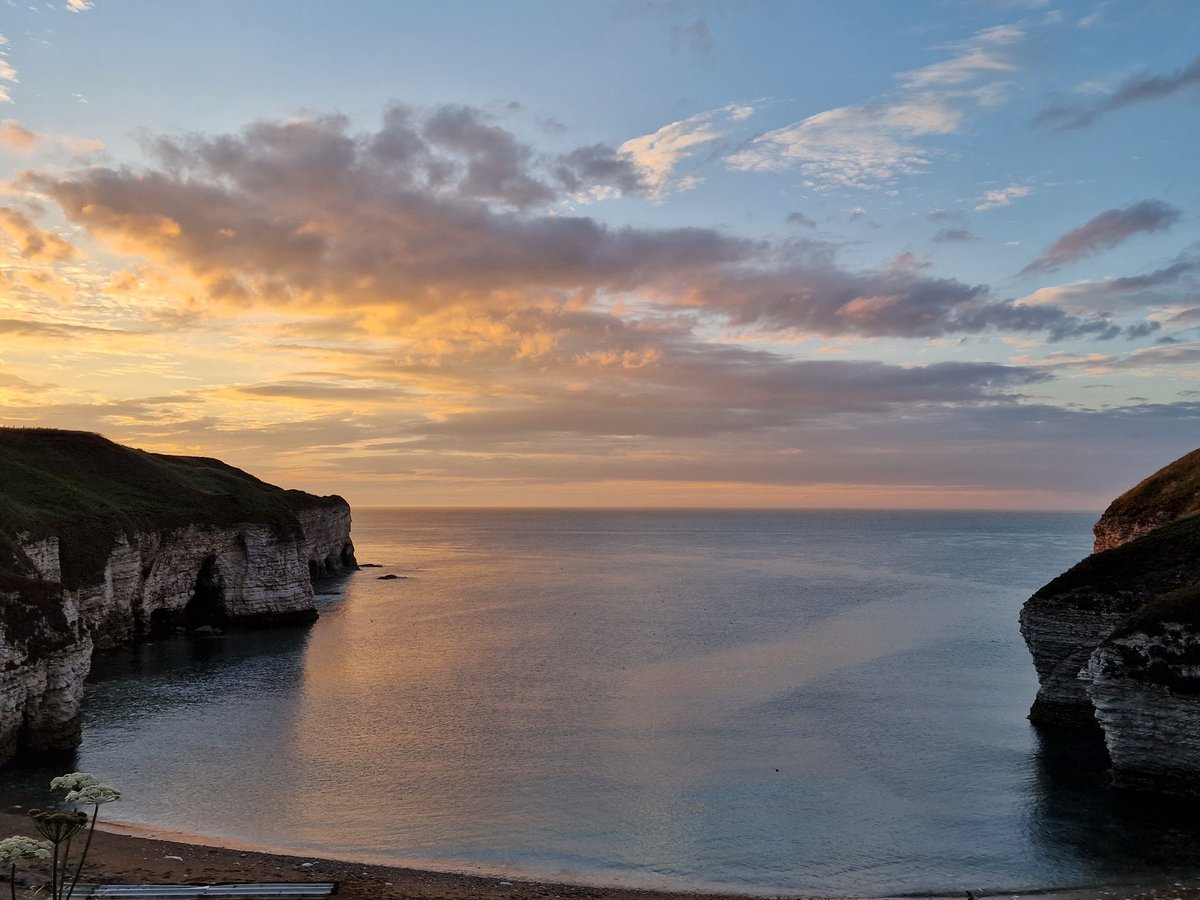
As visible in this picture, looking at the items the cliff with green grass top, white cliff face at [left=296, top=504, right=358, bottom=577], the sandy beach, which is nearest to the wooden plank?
the sandy beach

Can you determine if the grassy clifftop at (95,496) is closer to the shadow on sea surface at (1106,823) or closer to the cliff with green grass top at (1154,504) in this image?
the shadow on sea surface at (1106,823)

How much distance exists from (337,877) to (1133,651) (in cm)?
3144

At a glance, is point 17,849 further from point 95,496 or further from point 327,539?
point 327,539

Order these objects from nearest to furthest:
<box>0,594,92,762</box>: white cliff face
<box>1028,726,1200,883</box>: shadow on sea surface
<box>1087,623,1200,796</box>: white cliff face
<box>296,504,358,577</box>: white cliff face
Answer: <box>1028,726,1200,883</box>: shadow on sea surface → <box>1087,623,1200,796</box>: white cliff face → <box>0,594,92,762</box>: white cliff face → <box>296,504,358,577</box>: white cliff face

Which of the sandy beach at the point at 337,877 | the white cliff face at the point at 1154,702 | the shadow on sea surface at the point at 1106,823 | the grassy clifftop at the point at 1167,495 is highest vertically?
the grassy clifftop at the point at 1167,495

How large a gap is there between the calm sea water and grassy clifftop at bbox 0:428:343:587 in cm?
1039

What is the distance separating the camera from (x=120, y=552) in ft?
217

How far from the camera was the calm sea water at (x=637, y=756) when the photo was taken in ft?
98.2

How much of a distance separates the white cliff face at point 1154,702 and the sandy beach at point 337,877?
7.38 m

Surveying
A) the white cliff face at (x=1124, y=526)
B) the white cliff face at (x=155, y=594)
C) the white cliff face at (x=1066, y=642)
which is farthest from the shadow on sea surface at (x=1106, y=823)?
the white cliff face at (x=155, y=594)

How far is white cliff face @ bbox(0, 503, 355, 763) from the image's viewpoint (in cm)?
3750

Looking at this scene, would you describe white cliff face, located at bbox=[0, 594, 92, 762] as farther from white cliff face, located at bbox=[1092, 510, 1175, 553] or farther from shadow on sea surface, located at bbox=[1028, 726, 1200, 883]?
white cliff face, located at bbox=[1092, 510, 1175, 553]

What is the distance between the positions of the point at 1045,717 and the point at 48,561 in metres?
63.3

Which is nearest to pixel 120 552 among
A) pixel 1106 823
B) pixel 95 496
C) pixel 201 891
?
pixel 95 496
